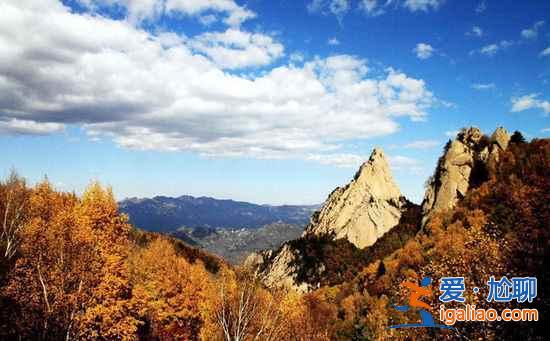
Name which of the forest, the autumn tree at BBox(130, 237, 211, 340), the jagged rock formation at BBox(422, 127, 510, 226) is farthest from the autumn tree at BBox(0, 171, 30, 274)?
the jagged rock formation at BBox(422, 127, 510, 226)

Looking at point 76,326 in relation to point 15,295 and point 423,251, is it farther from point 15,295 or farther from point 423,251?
point 423,251

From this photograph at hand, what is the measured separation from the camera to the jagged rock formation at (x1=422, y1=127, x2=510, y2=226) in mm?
149625

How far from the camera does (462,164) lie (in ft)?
503

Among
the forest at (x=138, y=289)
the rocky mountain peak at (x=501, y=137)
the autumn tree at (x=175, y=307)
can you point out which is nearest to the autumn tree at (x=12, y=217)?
the forest at (x=138, y=289)

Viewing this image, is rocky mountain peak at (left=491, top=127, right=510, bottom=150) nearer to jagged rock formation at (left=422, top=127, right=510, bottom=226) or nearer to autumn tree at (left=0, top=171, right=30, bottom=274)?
jagged rock formation at (left=422, top=127, right=510, bottom=226)

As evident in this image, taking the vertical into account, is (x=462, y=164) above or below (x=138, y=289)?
above

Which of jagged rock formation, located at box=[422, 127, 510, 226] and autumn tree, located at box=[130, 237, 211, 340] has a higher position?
jagged rock formation, located at box=[422, 127, 510, 226]

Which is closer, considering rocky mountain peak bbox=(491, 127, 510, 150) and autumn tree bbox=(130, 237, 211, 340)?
autumn tree bbox=(130, 237, 211, 340)

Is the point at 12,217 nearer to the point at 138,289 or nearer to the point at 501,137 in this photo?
the point at 138,289

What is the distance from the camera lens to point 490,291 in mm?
26797

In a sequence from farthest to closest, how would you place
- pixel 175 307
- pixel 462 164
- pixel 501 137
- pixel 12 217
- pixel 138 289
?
pixel 462 164, pixel 501 137, pixel 12 217, pixel 175 307, pixel 138 289

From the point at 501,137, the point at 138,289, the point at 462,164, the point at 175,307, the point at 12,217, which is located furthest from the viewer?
the point at 462,164

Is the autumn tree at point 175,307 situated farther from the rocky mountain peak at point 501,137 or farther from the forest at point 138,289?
the rocky mountain peak at point 501,137

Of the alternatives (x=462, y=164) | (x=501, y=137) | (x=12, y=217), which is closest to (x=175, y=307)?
(x=12, y=217)
